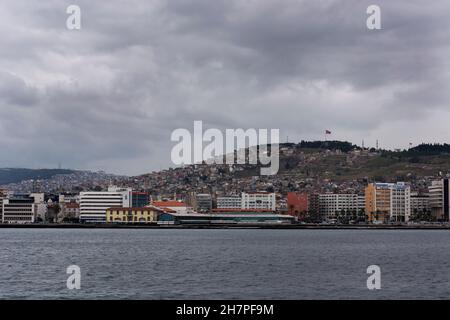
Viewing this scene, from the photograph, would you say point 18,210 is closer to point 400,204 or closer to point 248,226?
point 248,226

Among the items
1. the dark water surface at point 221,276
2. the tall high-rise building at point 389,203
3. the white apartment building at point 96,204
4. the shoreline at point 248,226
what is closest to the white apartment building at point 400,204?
the tall high-rise building at point 389,203

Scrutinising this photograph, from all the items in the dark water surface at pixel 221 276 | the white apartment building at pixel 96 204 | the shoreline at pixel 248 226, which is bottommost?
the shoreline at pixel 248 226

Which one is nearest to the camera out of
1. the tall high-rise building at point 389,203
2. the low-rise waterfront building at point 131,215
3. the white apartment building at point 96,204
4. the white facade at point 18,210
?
the low-rise waterfront building at point 131,215

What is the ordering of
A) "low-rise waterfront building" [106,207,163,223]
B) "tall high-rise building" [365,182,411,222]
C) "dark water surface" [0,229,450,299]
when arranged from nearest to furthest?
1. "dark water surface" [0,229,450,299]
2. "low-rise waterfront building" [106,207,163,223]
3. "tall high-rise building" [365,182,411,222]

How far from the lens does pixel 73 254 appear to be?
205ft

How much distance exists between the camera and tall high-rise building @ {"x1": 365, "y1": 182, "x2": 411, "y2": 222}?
19662 centimetres

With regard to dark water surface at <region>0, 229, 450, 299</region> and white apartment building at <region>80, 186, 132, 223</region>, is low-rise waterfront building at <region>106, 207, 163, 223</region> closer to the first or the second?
white apartment building at <region>80, 186, 132, 223</region>

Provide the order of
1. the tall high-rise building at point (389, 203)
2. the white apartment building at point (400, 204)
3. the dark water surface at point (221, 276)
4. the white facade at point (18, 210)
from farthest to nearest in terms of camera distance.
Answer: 1. the white apartment building at point (400, 204)
2. the tall high-rise building at point (389, 203)
3. the white facade at point (18, 210)
4. the dark water surface at point (221, 276)

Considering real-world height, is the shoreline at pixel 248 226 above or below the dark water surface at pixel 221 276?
below

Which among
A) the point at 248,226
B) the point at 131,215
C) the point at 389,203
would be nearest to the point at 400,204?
the point at 389,203

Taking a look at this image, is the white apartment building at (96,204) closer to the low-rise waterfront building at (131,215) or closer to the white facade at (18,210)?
the low-rise waterfront building at (131,215)

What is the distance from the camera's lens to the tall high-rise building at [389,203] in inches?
7741

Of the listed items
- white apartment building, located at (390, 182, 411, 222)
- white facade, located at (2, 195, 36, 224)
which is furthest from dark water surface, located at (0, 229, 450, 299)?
white apartment building, located at (390, 182, 411, 222)
